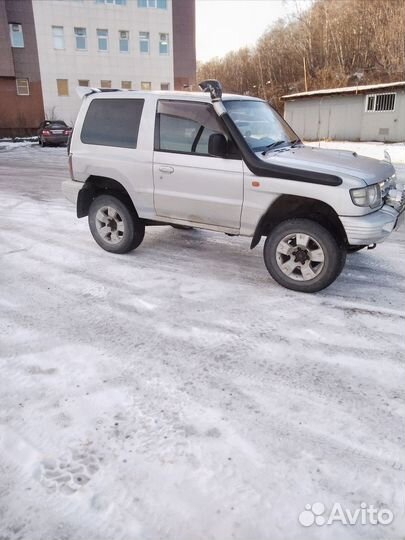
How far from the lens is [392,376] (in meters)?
3.07

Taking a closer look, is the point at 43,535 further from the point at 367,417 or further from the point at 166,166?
the point at 166,166

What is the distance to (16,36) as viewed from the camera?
34.3m

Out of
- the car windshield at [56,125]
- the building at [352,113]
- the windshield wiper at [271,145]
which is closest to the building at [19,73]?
the car windshield at [56,125]

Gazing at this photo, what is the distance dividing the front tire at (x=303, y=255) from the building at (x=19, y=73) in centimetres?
3690

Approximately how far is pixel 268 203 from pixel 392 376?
2.08m

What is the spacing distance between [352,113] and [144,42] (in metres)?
21.7

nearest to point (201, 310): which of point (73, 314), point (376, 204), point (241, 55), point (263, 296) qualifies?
point (263, 296)

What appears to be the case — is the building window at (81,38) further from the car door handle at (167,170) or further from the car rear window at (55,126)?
the car door handle at (167,170)

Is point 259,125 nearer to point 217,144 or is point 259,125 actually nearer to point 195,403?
point 217,144

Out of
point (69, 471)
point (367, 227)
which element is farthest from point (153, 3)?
point (69, 471)

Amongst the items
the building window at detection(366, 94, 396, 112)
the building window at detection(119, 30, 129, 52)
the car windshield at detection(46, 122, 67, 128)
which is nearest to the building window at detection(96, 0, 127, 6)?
the building window at detection(119, 30, 129, 52)

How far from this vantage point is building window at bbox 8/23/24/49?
34.1m

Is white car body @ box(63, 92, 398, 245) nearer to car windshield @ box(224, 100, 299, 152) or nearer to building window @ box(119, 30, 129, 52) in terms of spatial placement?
car windshield @ box(224, 100, 299, 152)

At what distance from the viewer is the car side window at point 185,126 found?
4.60 meters
